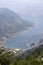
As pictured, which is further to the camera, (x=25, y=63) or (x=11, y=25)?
(x=11, y=25)

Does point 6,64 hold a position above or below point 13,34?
below

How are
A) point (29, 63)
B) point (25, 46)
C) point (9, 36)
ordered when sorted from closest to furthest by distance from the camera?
1. point (29, 63)
2. point (25, 46)
3. point (9, 36)

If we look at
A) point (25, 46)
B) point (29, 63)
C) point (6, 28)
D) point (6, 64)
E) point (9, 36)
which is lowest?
point (29, 63)

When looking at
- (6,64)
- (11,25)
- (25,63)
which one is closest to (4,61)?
→ (6,64)

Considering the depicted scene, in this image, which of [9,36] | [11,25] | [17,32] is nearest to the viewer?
[9,36]

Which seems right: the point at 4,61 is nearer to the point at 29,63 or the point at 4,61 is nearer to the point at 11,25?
the point at 29,63

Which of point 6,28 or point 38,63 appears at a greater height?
point 6,28

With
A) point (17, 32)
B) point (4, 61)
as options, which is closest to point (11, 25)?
point (17, 32)

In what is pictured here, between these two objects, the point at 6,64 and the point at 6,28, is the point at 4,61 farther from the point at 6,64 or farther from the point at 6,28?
the point at 6,28

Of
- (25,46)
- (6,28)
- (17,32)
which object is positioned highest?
(6,28)
